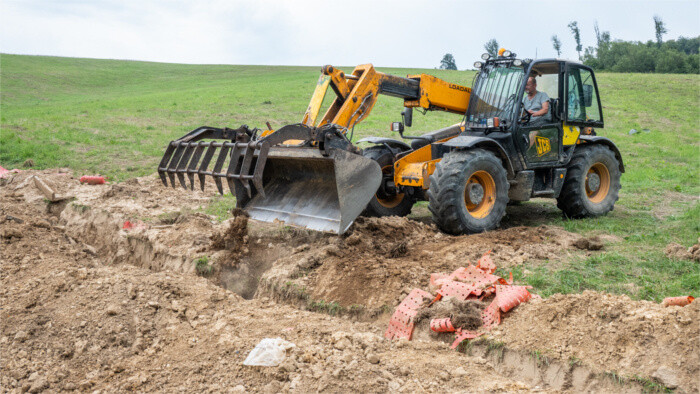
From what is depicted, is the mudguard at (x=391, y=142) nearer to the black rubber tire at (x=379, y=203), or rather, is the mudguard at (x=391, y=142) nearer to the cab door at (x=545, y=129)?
the black rubber tire at (x=379, y=203)

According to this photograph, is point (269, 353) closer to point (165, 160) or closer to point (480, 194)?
point (165, 160)

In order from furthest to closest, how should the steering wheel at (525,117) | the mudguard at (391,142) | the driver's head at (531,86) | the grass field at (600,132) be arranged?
1. the mudguard at (391,142)
2. the driver's head at (531,86)
3. the steering wheel at (525,117)
4. the grass field at (600,132)

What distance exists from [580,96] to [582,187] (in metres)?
1.37

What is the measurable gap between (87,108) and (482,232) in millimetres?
19490

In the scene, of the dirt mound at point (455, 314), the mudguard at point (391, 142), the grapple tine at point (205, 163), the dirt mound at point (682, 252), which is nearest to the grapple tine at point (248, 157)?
the grapple tine at point (205, 163)

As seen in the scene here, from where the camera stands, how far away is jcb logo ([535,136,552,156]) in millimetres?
8203

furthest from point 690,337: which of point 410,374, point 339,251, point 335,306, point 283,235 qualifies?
point 283,235

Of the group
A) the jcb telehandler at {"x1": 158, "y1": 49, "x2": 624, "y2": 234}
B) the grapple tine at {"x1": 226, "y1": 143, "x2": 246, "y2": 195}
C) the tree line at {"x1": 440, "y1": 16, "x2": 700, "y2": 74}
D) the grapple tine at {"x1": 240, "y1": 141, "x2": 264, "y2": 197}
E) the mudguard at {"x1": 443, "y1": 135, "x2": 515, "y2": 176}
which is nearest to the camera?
the grapple tine at {"x1": 240, "y1": 141, "x2": 264, "y2": 197}

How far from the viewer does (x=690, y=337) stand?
365cm

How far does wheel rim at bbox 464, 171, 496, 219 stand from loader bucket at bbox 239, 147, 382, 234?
1494 mm

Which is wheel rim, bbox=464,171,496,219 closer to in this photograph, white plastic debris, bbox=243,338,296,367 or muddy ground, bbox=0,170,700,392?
muddy ground, bbox=0,170,700,392

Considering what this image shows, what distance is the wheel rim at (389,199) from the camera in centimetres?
838

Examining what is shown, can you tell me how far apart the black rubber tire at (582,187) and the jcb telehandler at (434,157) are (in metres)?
0.02

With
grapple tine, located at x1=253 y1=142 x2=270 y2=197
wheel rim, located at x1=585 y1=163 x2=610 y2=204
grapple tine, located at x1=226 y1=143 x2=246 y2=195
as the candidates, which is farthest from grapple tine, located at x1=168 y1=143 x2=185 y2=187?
wheel rim, located at x1=585 y1=163 x2=610 y2=204
